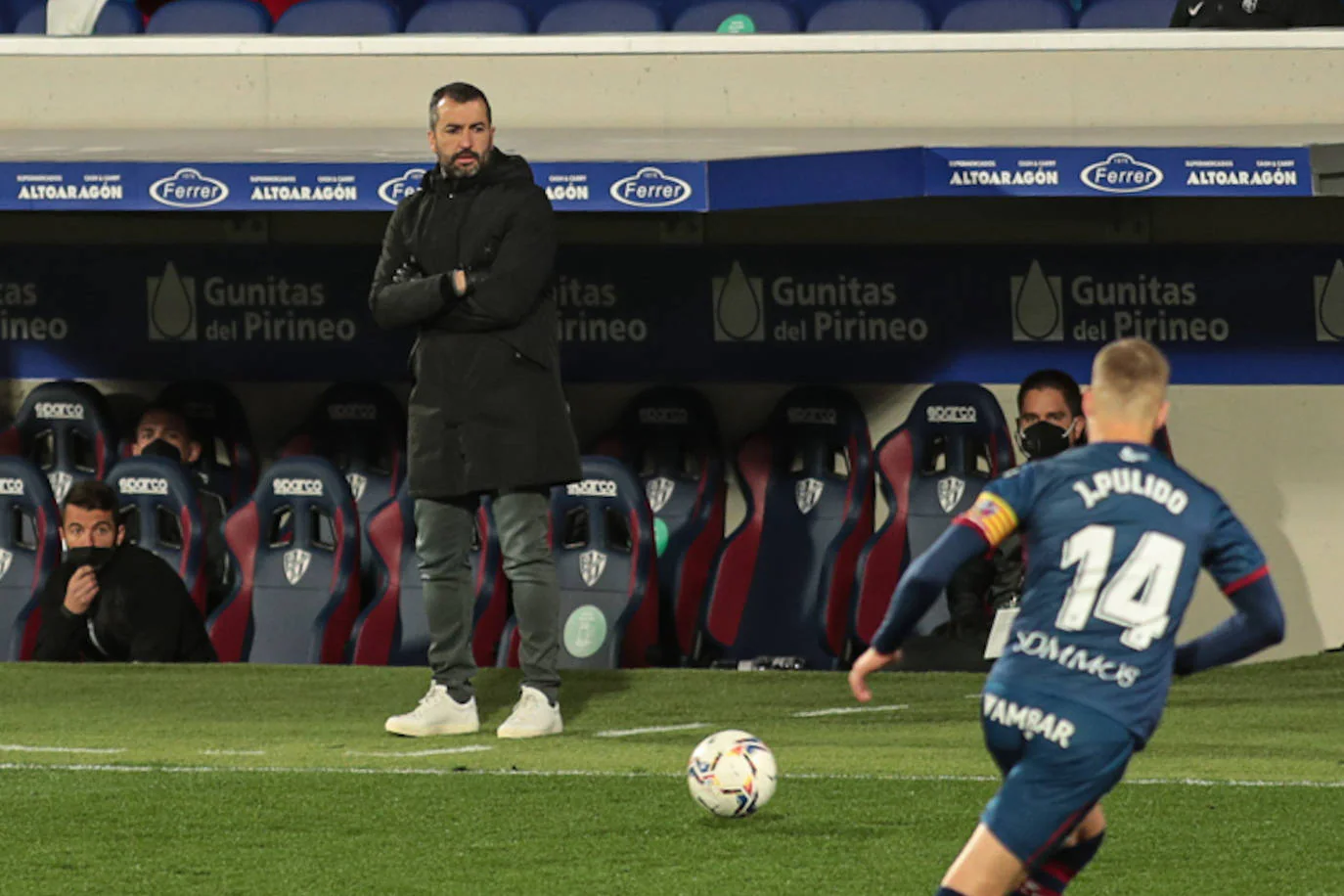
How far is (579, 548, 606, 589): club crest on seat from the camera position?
10914 mm

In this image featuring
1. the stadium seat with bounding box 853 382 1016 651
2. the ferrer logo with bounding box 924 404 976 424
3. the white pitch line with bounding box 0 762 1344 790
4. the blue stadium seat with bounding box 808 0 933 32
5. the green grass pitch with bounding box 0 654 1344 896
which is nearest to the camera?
the green grass pitch with bounding box 0 654 1344 896

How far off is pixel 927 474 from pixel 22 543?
12.6 feet

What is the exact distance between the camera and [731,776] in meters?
6.48

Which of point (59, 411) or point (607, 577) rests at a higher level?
point (59, 411)

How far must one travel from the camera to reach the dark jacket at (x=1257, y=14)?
11641 mm

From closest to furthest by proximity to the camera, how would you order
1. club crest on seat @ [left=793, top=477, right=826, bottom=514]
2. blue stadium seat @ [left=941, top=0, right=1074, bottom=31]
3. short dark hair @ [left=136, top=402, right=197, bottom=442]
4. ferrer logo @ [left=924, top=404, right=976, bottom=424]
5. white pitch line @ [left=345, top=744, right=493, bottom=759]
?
white pitch line @ [left=345, top=744, right=493, bottom=759] → ferrer logo @ [left=924, top=404, right=976, bottom=424] → club crest on seat @ [left=793, top=477, right=826, bottom=514] → short dark hair @ [left=136, top=402, right=197, bottom=442] → blue stadium seat @ [left=941, top=0, right=1074, bottom=31]

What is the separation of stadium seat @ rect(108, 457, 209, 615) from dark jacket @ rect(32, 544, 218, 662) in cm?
54

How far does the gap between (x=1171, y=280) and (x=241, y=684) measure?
4428 millimetres

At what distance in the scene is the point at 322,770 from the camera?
7.40 metres

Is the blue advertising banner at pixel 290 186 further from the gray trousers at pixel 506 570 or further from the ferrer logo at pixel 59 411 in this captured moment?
the gray trousers at pixel 506 570

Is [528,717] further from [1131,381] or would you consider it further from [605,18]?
[605,18]

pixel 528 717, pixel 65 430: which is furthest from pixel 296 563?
pixel 528 717

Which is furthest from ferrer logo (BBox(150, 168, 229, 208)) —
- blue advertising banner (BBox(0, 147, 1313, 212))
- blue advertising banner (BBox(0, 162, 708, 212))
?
blue advertising banner (BBox(0, 147, 1313, 212))

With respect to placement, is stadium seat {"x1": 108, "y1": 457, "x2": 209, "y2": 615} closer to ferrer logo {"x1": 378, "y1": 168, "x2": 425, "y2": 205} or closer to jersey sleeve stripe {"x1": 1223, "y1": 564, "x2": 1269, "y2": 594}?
ferrer logo {"x1": 378, "y1": 168, "x2": 425, "y2": 205}
